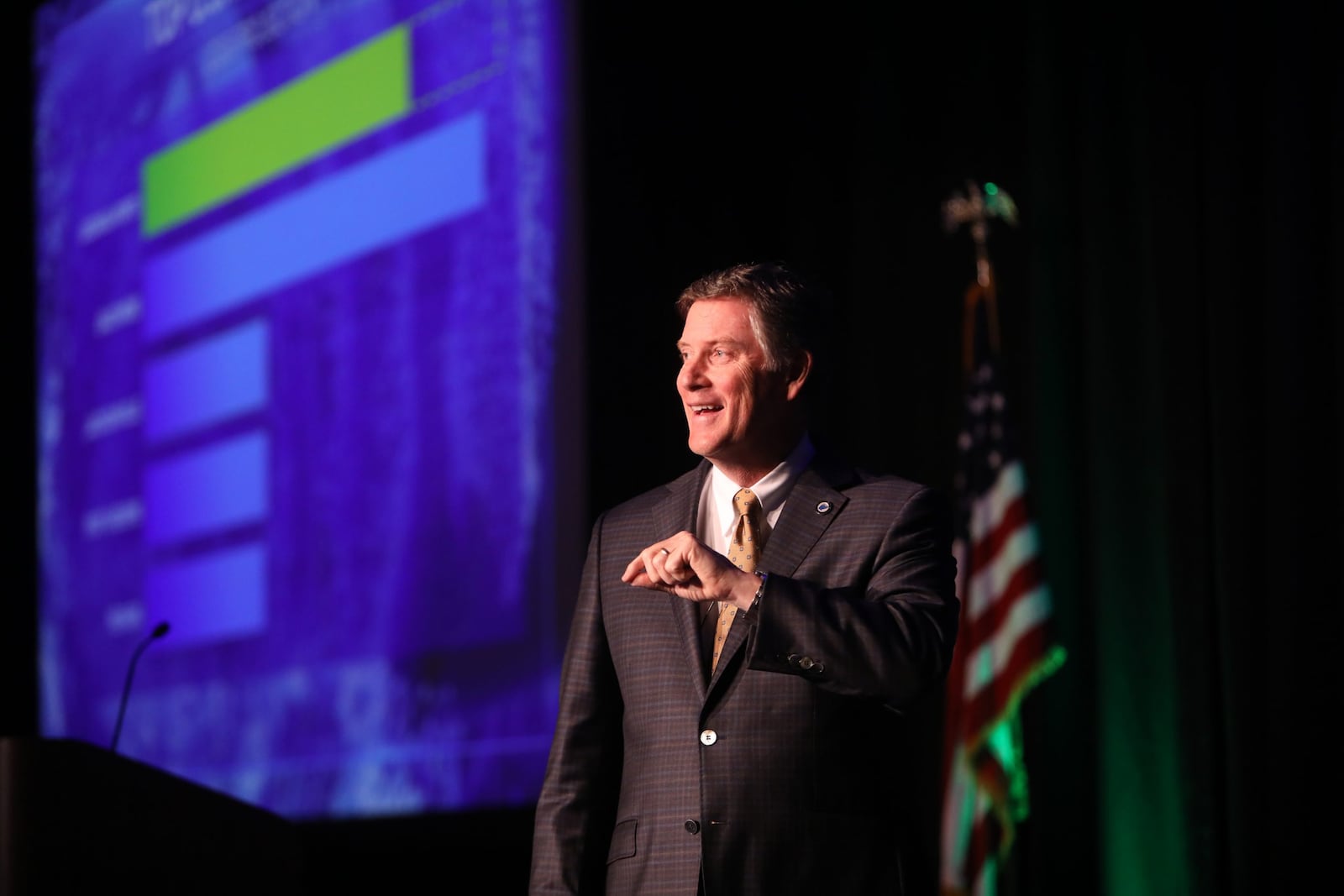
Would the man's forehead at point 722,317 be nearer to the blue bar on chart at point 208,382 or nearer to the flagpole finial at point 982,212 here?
the flagpole finial at point 982,212

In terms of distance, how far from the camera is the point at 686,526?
8.16 feet

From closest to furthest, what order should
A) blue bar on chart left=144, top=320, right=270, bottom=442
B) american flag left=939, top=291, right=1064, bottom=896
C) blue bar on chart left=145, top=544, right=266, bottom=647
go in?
american flag left=939, top=291, right=1064, bottom=896
blue bar on chart left=145, top=544, right=266, bottom=647
blue bar on chart left=144, top=320, right=270, bottom=442

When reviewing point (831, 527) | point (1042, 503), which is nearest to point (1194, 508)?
point (1042, 503)

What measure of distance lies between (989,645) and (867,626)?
271 cm

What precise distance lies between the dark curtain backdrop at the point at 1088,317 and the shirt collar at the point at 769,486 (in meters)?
2.07

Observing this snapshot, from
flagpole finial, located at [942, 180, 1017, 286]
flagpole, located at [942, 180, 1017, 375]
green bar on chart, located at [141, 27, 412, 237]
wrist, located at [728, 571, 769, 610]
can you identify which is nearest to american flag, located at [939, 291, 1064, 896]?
flagpole, located at [942, 180, 1017, 375]

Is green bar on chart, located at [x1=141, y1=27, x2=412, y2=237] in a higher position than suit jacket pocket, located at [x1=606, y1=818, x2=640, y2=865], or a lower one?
higher

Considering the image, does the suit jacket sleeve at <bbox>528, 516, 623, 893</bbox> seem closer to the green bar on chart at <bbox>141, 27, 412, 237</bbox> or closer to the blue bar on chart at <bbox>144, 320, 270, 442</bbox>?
the green bar on chart at <bbox>141, 27, 412, 237</bbox>

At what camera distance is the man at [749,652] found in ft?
7.09

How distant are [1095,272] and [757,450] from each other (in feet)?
8.49

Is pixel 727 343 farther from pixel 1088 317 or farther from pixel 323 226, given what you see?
pixel 323 226

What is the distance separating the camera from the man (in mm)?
2162

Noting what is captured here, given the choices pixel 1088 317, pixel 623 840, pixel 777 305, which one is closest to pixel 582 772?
pixel 623 840

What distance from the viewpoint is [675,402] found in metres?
4.93
